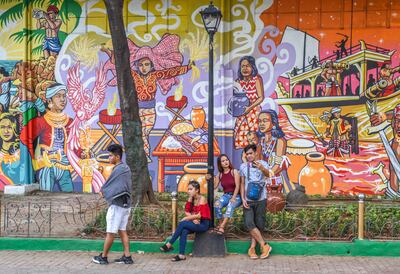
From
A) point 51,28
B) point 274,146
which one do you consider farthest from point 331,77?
point 51,28

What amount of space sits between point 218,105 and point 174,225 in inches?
259

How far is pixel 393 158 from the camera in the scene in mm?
14656

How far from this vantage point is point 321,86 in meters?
14.9

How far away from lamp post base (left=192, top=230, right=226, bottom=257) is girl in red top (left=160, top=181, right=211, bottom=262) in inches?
5.5

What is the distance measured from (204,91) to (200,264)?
25.5 ft

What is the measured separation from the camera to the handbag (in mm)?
8500

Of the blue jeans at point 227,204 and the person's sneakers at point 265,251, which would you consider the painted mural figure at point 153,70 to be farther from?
the person's sneakers at point 265,251

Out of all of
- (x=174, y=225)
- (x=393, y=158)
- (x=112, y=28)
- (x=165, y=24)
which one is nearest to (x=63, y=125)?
(x=165, y=24)

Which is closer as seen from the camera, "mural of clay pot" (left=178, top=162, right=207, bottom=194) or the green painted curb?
the green painted curb

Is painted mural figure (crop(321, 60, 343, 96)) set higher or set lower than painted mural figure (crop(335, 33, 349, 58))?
lower

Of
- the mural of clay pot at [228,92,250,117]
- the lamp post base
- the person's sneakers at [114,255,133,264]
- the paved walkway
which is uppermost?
the mural of clay pot at [228,92,250,117]

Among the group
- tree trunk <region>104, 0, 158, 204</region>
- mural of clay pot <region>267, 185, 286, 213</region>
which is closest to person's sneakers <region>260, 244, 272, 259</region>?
mural of clay pot <region>267, 185, 286, 213</region>

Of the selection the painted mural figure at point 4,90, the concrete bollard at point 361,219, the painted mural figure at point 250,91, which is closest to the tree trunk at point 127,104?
the concrete bollard at point 361,219

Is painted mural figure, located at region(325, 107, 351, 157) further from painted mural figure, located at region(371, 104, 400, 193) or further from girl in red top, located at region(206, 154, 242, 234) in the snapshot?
girl in red top, located at region(206, 154, 242, 234)
